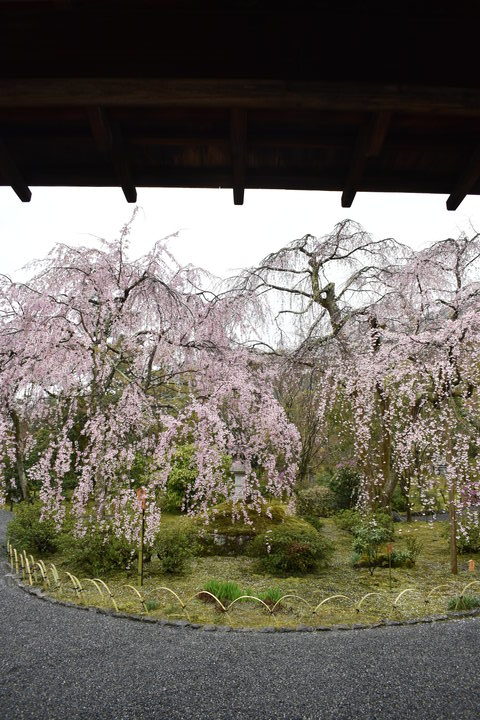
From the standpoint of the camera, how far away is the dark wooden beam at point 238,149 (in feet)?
5.96

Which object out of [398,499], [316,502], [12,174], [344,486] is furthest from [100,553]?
[398,499]

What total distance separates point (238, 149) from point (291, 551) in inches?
301

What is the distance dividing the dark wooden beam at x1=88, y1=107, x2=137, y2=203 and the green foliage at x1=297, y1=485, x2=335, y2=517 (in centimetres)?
1174

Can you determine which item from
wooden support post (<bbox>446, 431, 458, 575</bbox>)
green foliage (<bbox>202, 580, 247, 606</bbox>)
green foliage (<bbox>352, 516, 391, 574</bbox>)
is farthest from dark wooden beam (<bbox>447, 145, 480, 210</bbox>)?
green foliage (<bbox>352, 516, 391, 574</bbox>)

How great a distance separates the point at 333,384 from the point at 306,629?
15.8 feet

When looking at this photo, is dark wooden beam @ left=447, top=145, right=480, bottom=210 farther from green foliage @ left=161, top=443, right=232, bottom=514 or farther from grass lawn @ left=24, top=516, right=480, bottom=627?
green foliage @ left=161, top=443, right=232, bottom=514

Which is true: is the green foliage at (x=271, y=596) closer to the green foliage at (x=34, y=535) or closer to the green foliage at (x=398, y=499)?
the green foliage at (x=34, y=535)

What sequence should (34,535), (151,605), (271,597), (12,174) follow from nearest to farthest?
(12,174) → (151,605) → (271,597) → (34,535)

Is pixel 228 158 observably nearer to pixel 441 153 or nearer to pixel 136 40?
pixel 136 40

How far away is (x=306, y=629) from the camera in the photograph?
5680mm

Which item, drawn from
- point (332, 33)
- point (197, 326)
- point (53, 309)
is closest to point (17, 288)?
point (53, 309)

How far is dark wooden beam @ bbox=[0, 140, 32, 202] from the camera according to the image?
209 centimetres

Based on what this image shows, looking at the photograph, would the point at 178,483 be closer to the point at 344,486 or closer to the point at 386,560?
the point at 344,486

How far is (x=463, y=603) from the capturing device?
252 inches
